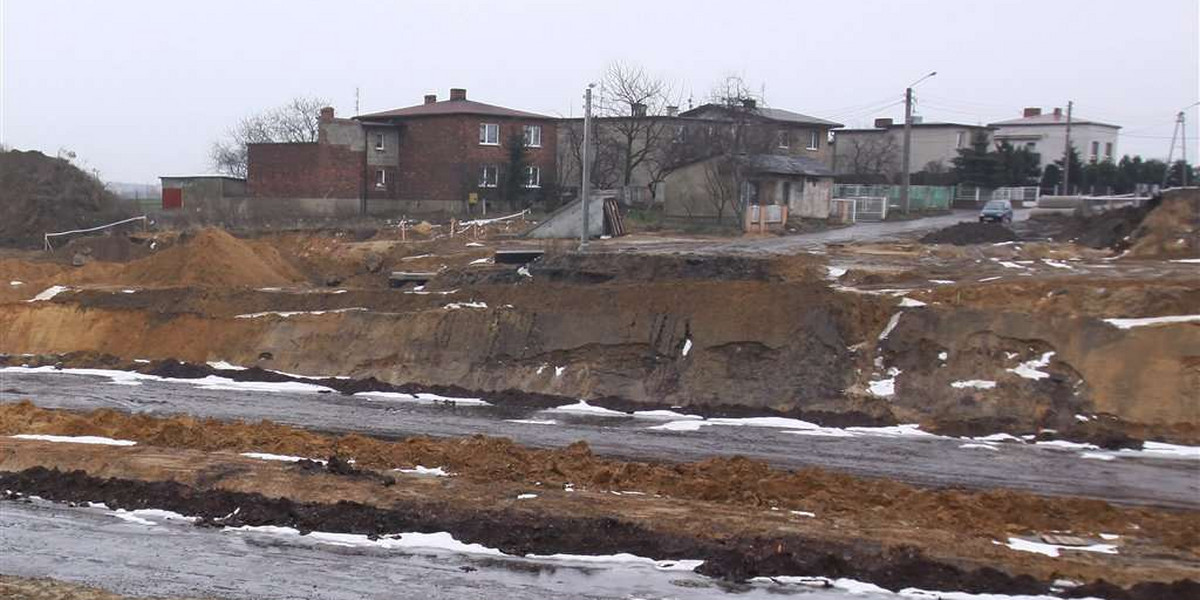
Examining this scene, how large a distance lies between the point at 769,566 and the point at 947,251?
20723 millimetres

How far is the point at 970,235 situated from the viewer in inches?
1405

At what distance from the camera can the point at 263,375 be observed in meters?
25.6

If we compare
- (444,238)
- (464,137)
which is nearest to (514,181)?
(464,137)

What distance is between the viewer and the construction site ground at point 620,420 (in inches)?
460

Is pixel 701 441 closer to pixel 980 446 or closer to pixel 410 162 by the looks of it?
pixel 980 446

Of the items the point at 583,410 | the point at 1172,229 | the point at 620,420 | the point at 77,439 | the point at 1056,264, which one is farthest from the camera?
the point at 1172,229

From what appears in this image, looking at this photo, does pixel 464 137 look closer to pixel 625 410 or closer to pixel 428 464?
pixel 625 410

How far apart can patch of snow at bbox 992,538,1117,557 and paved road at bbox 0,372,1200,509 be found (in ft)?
10.5

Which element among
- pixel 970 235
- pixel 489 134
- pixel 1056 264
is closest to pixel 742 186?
pixel 970 235

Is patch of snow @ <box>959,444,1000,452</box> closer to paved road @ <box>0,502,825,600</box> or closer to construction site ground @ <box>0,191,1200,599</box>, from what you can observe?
construction site ground @ <box>0,191,1200,599</box>

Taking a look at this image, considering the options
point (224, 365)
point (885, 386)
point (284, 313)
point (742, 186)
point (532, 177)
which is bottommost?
point (224, 365)

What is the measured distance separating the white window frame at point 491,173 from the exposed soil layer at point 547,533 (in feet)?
130

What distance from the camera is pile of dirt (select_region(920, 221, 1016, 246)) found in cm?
3500

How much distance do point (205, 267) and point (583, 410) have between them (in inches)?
624
